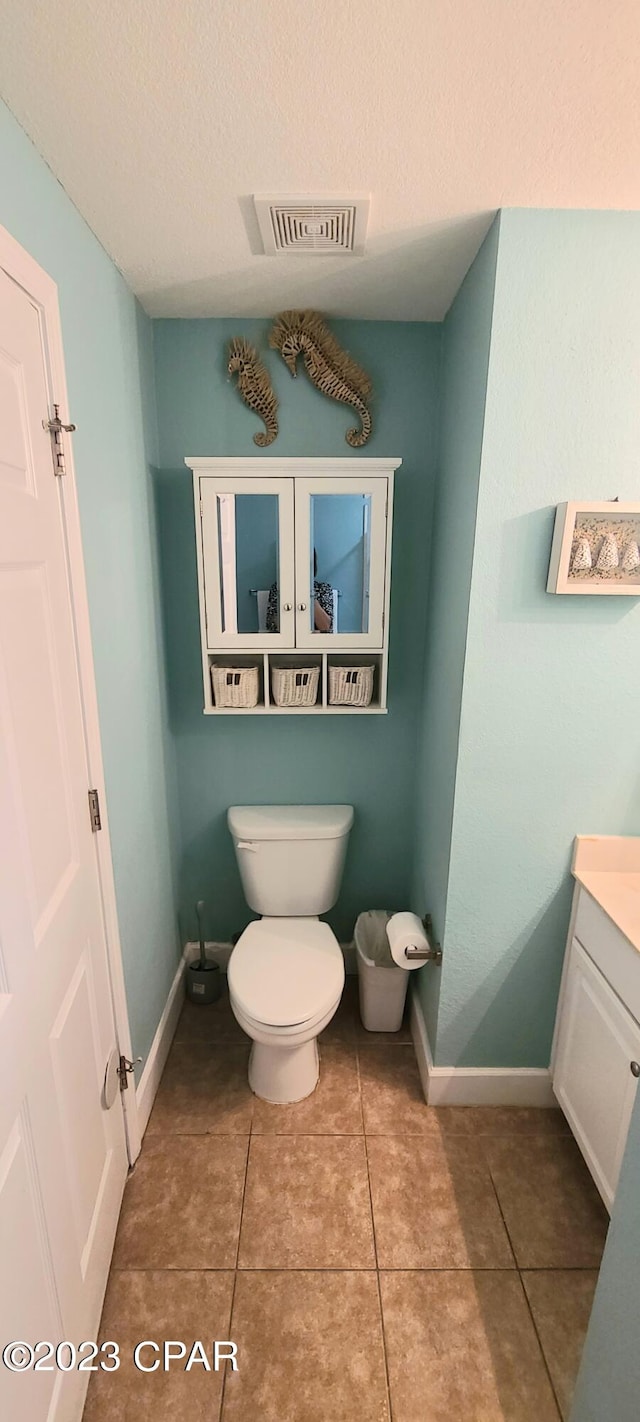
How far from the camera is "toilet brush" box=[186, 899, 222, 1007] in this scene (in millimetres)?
2141

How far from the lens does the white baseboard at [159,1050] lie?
65.7 inches

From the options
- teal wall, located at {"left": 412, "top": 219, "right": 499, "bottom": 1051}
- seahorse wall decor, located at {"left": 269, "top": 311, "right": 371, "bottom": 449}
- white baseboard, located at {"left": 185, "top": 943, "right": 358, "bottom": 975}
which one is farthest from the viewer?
white baseboard, located at {"left": 185, "top": 943, "right": 358, "bottom": 975}

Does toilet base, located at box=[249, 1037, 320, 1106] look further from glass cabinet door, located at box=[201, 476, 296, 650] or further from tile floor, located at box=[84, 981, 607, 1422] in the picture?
glass cabinet door, located at box=[201, 476, 296, 650]

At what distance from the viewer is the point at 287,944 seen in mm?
1821

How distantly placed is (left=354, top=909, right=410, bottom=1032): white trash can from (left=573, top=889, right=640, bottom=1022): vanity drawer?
2.10ft

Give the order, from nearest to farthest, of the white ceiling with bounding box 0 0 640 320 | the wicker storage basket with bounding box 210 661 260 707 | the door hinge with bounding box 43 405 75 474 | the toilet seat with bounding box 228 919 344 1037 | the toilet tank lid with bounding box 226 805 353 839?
the white ceiling with bounding box 0 0 640 320, the door hinge with bounding box 43 405 75 474, the toilet seat with bounding box 228 919 344 1037, the wicker storage basket with bounding box 210 661 260 707, the toilet tank lid with bounding box 226 805 353 839

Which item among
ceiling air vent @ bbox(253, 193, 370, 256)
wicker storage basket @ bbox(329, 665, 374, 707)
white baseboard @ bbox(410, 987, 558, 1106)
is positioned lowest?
white baseboard @ bbox(410, 987, 558, 1106)

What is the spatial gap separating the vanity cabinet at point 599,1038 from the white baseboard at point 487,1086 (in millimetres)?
98

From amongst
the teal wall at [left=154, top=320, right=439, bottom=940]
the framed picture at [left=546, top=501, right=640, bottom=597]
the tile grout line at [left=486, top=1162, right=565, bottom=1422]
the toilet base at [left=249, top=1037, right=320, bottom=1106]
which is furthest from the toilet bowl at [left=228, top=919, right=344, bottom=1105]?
the framed picture at [left=546, top=501, right=640, bottom=597]

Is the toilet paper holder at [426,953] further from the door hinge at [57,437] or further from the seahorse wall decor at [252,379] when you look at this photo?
the seahorse wall decor at [252,379]

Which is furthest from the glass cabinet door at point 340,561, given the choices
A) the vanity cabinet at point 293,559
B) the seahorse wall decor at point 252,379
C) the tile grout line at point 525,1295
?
the tile grout line at point 525,1295

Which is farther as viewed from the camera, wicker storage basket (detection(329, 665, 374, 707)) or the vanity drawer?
wicker storage basket (detection(329, 665, 374, 707))

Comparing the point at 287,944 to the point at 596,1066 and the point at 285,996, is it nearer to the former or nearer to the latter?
the point at 285,996

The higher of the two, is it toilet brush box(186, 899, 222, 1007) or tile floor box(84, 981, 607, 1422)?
toilet brush box(186, 899, 222, 1007)
